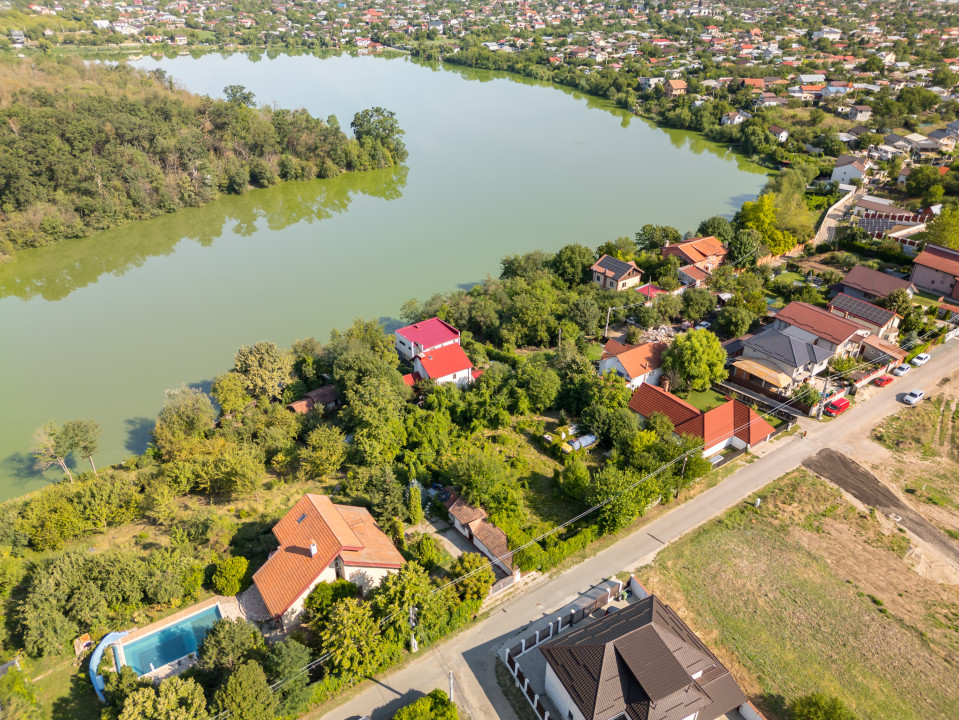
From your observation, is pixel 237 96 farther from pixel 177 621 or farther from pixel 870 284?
pixel 870 284

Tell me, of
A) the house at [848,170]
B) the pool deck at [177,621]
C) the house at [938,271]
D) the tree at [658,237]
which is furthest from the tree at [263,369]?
the house at [848,170]

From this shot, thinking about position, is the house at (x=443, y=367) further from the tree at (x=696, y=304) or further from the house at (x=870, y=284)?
the house at (x=870, y=284)

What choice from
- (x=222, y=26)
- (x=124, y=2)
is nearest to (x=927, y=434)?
(x=222, y=26)

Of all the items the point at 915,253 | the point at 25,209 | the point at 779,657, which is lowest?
the point at 915,253

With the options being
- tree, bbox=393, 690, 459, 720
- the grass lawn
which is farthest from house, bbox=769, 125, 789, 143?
tree, bbox=393, 690, 459, 720

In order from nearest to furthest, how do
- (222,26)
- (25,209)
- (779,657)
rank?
(779,657) < (25,209) < (222,26)

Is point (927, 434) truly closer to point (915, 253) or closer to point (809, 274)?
point (809, 274)
